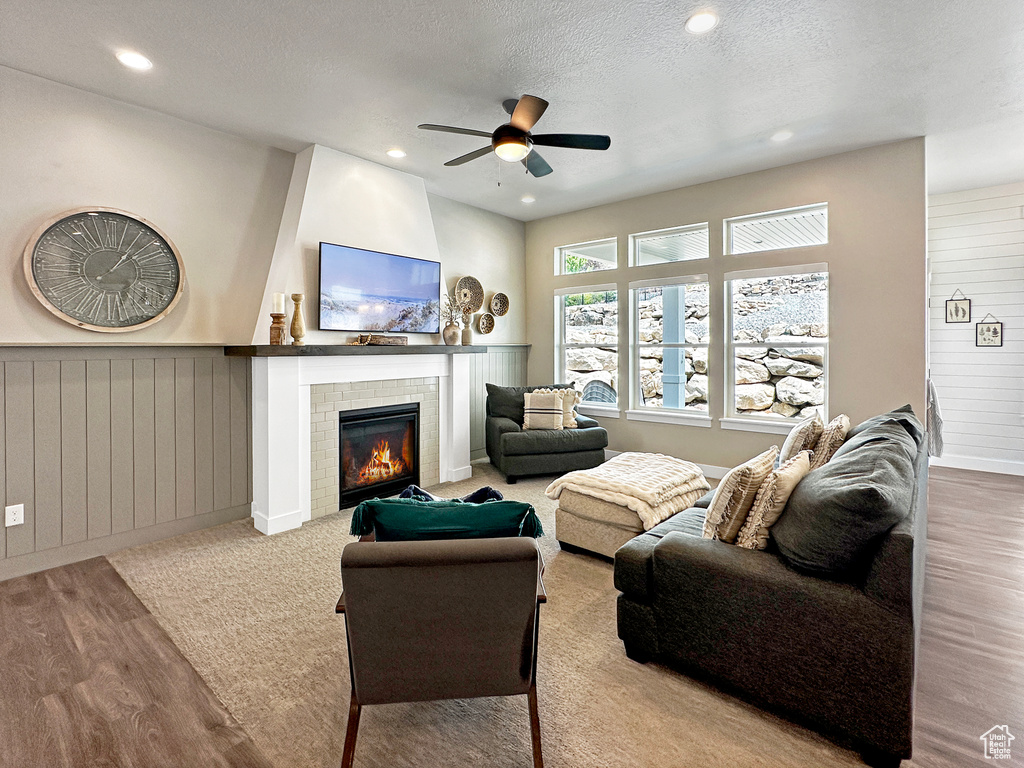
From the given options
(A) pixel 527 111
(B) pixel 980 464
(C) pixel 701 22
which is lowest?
(B) pixel 980 464

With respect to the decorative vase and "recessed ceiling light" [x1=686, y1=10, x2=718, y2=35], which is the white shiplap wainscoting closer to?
"recessed ceiling light" [x1=686, y1=10, x2=718, y2=35]

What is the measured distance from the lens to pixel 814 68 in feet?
9.55

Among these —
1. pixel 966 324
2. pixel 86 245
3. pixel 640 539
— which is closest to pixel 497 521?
Result: pixel 640 539

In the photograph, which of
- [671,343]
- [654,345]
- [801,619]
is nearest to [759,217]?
[671,343]

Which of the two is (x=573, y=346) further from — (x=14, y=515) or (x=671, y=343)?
(x=14, y=515)

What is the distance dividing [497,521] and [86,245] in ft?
10.7

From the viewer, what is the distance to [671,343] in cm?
536

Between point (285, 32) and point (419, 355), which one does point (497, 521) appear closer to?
point (285, 32)

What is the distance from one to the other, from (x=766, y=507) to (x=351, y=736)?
1625mm

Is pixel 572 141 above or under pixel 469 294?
above

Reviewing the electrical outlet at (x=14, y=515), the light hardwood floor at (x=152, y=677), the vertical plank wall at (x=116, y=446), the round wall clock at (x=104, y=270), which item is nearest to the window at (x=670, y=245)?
the light hardwood floor at (x=152, y=677)

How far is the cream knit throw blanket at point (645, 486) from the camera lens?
2.88 meters

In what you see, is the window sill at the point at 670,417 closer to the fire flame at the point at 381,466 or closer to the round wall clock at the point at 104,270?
the fire flame at the point at 381,466

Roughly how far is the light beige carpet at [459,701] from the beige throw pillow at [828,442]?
1.38m
